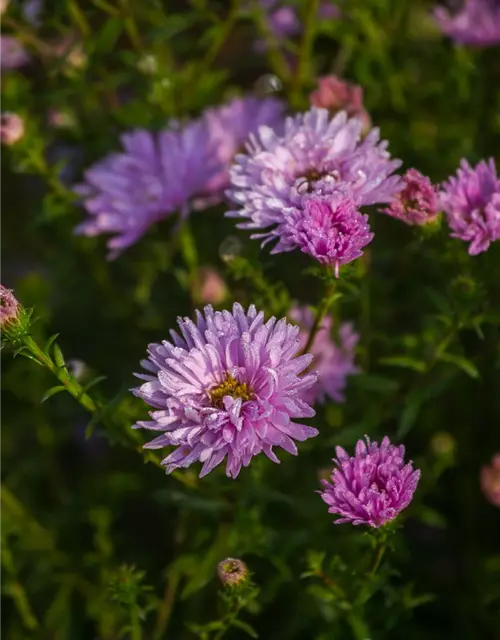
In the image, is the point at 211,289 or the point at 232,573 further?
the point at 211,289

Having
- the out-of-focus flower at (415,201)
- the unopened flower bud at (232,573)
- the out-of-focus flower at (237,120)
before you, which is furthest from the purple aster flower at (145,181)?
the unopened flower bud at (232,573)

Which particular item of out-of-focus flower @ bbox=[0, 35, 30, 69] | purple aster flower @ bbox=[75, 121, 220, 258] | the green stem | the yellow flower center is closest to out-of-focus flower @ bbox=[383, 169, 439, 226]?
the yellow flower center

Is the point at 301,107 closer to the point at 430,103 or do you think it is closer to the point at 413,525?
Answer: the point at 430,103

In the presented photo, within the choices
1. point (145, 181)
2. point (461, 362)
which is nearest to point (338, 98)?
point (145, 181)

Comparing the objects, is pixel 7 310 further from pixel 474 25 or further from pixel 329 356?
pixel 474 25

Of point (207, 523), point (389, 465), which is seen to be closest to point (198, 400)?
point (389, 465)

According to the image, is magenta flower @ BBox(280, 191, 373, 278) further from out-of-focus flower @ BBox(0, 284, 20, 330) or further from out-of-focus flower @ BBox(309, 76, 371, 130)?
out-of-focus flower @ BBox(309, 76, 371, 130)
